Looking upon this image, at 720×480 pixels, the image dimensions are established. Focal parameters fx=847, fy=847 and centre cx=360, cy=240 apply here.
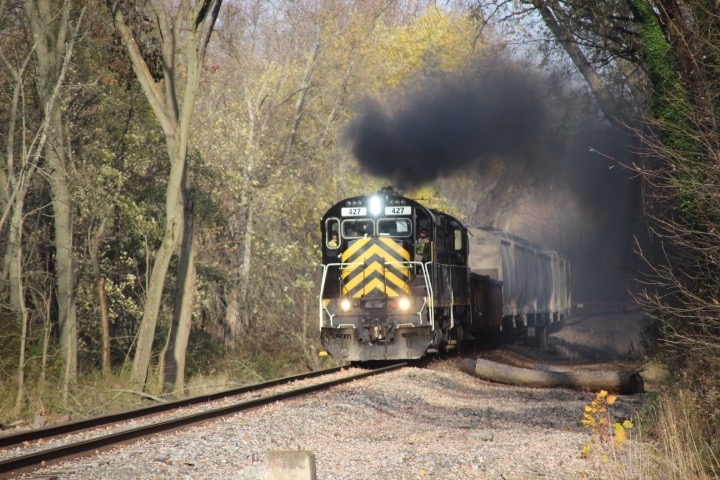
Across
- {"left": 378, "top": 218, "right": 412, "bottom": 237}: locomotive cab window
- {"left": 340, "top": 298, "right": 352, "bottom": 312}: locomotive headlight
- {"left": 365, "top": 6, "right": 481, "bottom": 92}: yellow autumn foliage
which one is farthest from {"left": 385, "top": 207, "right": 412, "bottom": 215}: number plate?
{"left": 365, "top": 6, "right": 481, "bottom": 92}: yellow autumn foliage

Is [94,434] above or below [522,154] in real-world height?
below

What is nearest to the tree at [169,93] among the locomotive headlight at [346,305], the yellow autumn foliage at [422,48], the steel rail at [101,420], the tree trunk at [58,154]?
the tree trunk at [58,154]

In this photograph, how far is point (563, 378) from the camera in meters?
14.8

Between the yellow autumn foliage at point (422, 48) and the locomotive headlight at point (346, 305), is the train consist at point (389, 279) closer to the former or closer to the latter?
the locomotive headlight at point (346, 305)

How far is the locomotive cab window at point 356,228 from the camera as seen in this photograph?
17438 mm

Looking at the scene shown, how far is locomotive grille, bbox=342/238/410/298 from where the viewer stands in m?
16.9

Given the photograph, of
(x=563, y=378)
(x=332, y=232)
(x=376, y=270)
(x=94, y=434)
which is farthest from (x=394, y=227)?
(x=94, y=434)

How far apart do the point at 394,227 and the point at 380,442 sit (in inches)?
349

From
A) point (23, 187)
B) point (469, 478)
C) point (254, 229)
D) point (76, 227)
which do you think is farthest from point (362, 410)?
point (254, 229)

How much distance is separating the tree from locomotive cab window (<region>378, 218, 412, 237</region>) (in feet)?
13.1

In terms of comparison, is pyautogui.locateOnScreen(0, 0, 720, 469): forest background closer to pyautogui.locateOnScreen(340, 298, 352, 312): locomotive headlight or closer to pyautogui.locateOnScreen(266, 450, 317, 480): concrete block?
pyautogui.locateOnScreen(340, 298, 352, 312): locomotive headlight

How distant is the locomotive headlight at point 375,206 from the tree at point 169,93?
3.77m

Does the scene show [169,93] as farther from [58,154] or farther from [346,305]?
[346,305]

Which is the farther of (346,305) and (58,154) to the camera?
(346,305)
